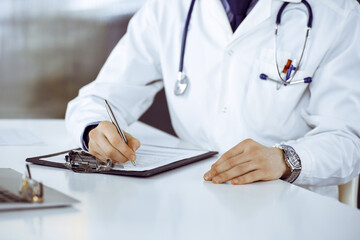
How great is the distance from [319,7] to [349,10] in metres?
0.09

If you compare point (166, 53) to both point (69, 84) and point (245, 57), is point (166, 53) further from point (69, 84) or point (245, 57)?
point (69, 84)

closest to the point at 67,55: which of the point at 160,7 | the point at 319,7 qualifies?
the point at 160,7

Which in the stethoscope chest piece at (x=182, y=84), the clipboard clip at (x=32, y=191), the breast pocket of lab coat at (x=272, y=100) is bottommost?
the clipboard clip at (x=32, y=191)

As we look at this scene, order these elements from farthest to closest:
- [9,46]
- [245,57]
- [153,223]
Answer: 1. [9,46]
2. [245,57]
3. [153,223]

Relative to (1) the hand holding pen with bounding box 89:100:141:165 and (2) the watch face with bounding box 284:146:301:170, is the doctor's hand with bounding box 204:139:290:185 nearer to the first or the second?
(2) the watch face with bounding box 284:146:301:170

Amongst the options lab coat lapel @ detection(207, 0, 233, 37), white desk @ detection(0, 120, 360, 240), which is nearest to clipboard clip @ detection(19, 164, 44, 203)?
white desk @ detection(0, 120, 360, 240)

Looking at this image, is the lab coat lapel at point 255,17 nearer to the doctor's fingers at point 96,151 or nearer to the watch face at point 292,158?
the watch face at point 292,158

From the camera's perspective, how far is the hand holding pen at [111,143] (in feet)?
3.24

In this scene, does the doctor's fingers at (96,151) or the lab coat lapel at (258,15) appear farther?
the lab coat lapel at (258,15)

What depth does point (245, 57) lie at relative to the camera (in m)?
1.36

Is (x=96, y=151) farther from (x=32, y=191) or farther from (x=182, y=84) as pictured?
(x=182, y=84)

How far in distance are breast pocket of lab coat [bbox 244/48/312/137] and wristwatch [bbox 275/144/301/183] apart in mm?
303

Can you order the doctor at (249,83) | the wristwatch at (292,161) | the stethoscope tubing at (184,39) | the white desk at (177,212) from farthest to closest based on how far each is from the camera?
1. the stethoscope tubing at (184,39)
2. the doctor at (249,83)
3. the wristwatch at (292,161)
4. the white desk at (177,212)

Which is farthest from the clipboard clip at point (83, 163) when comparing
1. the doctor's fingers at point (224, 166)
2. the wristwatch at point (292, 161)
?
the wristwatch at point (292, 161)
